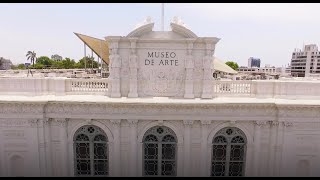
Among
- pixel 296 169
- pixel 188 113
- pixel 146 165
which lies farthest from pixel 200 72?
pixel 296 169

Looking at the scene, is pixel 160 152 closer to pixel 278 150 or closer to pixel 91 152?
pixel 91 152

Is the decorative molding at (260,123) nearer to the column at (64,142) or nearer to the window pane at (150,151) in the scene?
the window pane at (150,151)

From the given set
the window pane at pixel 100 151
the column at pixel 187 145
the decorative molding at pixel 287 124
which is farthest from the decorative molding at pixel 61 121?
the decorative molding at pixel 287 124

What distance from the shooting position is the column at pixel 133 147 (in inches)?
487

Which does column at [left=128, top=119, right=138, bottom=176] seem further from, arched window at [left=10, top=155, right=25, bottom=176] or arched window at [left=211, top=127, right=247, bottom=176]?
arched window at [left=10, top=155, right=25, bottom=176]

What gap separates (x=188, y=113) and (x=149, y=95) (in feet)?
6.59

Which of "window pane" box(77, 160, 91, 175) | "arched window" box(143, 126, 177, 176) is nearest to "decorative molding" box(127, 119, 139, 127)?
"arched window" box(143, 126, 177, 176)

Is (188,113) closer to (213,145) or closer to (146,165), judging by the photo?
(213,145)

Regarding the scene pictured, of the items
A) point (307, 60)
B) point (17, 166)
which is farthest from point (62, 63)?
point (307, 60)

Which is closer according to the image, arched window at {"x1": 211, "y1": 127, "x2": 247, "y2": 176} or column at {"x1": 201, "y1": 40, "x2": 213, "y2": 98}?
column at {"x1": 201, "y1": 40, "x2": 213, "y2": 98}

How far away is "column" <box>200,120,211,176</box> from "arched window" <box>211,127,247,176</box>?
15.2 inches

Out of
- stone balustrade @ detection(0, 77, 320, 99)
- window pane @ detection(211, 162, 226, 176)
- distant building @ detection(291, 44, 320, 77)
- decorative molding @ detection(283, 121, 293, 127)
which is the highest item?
distant building @ detection(291, 44, 320, 77)

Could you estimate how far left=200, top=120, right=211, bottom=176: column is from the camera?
12352 millimetres

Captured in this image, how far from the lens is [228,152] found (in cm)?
1284
